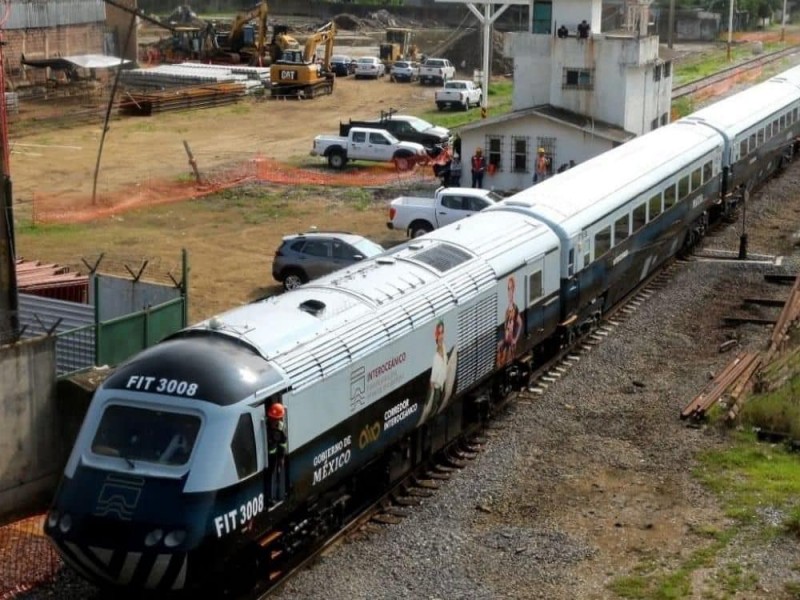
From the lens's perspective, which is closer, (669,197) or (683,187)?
(669,197)

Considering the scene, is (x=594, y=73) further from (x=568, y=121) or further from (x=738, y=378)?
(x=738, y=378)

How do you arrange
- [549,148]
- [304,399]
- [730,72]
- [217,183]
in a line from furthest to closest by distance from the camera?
[730,72] → [217,183] → [549,148] → [304,399]

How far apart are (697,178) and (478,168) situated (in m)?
9.60

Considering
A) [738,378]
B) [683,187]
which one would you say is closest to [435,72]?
[683,187]

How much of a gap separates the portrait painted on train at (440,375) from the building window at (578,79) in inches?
947

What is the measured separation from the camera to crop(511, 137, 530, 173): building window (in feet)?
125

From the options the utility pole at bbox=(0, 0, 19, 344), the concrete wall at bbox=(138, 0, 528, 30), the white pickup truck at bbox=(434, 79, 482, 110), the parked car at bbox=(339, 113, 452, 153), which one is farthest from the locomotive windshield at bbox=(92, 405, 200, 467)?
the concrete wall at bbox=(138, 0, 528, 30)

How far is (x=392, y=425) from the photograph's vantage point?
15094mm

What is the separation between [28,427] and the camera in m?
15.7

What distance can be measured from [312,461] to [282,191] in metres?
27.0

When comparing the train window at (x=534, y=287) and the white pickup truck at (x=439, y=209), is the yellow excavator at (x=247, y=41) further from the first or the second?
the train window at (x=534, y=287)

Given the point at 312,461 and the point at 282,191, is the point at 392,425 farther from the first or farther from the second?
the point at 282,191

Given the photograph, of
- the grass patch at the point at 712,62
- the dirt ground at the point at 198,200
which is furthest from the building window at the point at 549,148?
the grass patch at the point at 712,62

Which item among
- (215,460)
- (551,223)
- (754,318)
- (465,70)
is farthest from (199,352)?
(465,70)
